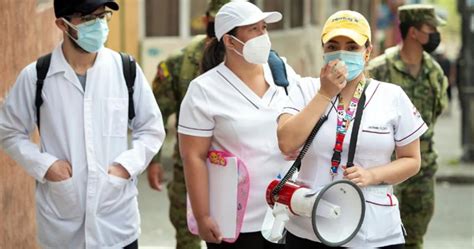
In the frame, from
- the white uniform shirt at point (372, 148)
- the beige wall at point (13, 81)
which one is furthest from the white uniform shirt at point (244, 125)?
the beige wall at point (13, 81)

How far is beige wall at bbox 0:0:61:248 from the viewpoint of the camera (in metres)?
7.15

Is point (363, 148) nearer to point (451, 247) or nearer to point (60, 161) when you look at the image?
point (60, 161)

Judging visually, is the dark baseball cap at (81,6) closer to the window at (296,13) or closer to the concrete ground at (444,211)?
the concrete ground at (444,211)

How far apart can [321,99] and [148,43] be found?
1401 centimetres

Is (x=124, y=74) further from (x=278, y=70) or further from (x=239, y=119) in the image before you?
(x=278, y=70)

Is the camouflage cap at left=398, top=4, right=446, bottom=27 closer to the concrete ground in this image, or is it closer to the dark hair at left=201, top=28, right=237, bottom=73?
the dark hair at left=201, top=28, right=237, bottom=73

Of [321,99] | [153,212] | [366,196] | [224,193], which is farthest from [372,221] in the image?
[153,212]

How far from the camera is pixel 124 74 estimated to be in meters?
5.95

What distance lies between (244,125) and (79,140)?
0.92 metres

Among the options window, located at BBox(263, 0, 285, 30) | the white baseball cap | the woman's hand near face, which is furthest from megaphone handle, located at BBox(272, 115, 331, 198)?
window, located at BBox(263, 0, 285, 30)

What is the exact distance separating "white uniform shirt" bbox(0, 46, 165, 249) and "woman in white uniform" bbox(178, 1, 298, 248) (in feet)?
1.62

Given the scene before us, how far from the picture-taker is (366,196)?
525 cm

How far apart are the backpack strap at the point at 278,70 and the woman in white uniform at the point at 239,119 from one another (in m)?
0.03

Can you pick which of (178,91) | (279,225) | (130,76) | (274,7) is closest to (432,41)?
(178,91)
